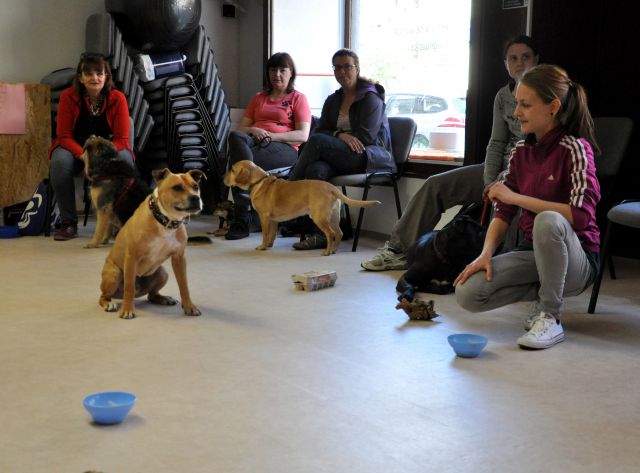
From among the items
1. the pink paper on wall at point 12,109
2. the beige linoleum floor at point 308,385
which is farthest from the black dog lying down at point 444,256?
the pink paper on wall at point 12,109

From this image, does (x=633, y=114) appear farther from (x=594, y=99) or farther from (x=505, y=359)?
(x=505, y=359)

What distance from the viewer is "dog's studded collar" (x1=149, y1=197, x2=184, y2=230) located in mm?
3117

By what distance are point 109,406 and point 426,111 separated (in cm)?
381

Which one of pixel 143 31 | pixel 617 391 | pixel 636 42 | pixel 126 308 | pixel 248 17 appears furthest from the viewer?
pixel 248 17

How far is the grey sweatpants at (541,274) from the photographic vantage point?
2.70 metres

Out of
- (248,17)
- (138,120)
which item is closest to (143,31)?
(138,120)

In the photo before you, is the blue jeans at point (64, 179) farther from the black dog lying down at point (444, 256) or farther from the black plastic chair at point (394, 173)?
the black dog lying down at point (444, 256)

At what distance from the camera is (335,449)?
6.20 ft

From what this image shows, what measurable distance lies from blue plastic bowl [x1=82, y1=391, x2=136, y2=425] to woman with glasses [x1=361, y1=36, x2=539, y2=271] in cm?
226

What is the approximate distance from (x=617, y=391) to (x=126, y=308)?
185cm

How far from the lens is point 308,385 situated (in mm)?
2365

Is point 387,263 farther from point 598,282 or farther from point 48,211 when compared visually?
point 48,211

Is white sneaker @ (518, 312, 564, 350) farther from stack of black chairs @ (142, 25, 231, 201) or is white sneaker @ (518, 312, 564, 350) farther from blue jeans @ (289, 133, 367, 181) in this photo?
stack of black chairs @ (142, 25, 231, 201)

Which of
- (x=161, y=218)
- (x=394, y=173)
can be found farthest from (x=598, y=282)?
(x=394, y=173)
